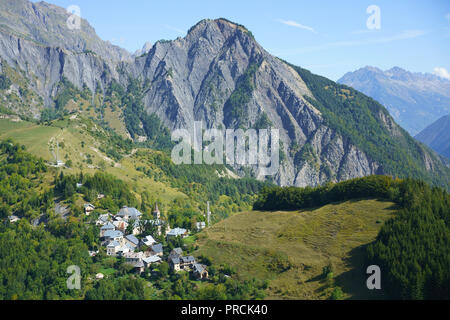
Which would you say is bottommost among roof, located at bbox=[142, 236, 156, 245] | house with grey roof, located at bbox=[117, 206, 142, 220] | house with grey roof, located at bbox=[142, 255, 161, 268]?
house with grey roof, located at bbox=[142, 255, 161, 268]

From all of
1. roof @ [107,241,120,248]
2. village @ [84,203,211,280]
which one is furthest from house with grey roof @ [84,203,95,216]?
roof @ [107,241,120,248]

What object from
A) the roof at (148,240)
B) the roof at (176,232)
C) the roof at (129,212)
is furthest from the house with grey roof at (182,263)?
the roof at (129,212)

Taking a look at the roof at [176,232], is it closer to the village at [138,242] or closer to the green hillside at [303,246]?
the village at [138,242]

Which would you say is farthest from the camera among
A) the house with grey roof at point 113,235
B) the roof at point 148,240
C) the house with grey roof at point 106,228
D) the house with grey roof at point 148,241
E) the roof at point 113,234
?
the house with grey roof at point 106,228

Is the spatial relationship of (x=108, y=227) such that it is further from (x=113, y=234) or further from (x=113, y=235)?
(x=113, y=235)

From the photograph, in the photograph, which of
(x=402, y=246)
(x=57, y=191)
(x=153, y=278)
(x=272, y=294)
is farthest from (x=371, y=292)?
(x=57, y=191)

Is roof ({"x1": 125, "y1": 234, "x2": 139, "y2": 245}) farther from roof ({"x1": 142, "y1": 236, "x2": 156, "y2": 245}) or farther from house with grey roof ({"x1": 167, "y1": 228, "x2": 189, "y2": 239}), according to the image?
house with grey roof ({"x1": 167, "y1": 228, "x2": 189, "y2": 239})
